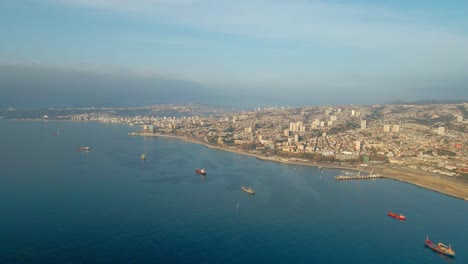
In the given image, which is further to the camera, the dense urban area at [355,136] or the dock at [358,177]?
the dense urban area at [355,136]

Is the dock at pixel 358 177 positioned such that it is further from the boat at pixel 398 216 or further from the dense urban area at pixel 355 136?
the boat at pixel 398 216

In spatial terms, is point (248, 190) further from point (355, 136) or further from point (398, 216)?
point (355, 136)

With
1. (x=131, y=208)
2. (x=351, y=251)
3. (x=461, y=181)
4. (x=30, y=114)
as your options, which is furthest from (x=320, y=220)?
(x=30, y=114)

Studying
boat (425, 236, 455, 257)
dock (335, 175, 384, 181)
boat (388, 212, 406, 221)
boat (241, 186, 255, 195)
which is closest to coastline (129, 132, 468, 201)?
dock (335, 175, 384, 181)

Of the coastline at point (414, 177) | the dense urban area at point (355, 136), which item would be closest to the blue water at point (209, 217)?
the coastline at point (414, 177)

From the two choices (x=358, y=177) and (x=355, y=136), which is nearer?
(x=358, y=177)

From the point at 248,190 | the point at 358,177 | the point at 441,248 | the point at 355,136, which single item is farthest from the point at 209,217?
the point at 355,136

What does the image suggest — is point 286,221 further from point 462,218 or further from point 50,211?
point 50,211

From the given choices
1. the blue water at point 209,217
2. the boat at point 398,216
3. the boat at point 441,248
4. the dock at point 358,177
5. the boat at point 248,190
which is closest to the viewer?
the blue water at point 209,217

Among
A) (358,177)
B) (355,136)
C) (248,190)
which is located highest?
(355,136)
